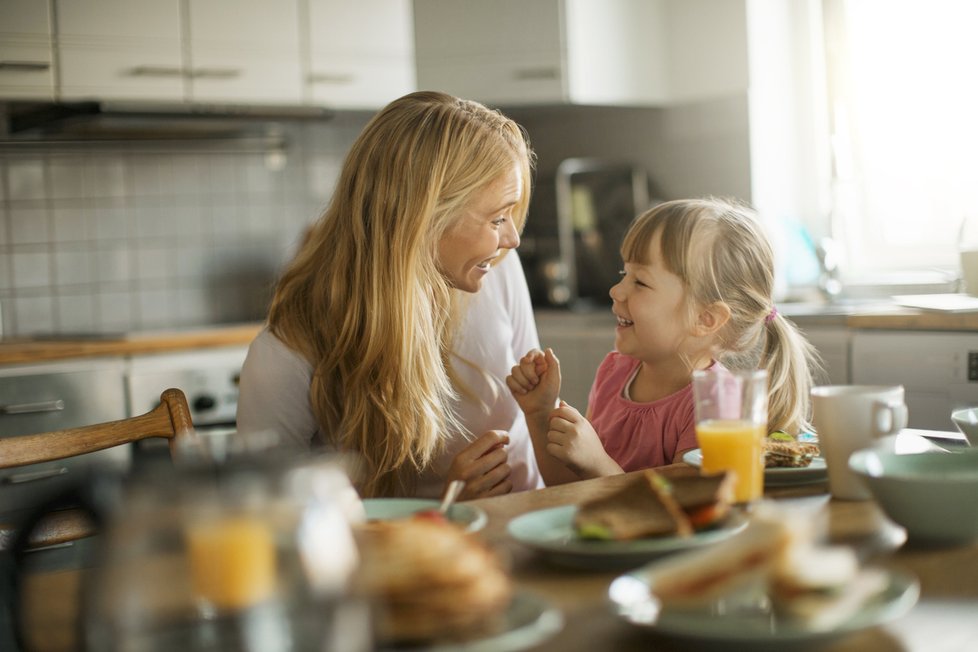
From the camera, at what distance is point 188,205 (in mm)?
3768

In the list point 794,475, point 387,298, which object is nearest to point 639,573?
point 794,475

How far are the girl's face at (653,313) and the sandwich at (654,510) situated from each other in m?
0.88

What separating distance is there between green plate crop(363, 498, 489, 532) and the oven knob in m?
2.12

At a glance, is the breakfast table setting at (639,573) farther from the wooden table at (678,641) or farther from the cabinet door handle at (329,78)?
the cabinet door handle at (329,78)

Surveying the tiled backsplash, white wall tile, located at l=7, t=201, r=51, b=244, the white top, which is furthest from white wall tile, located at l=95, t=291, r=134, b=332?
the white top

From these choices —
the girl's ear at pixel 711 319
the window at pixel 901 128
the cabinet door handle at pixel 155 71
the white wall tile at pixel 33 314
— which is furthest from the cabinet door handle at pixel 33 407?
the window at pixel 901 128

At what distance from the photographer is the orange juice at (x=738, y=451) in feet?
3.53

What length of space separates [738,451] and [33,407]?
2.32 m

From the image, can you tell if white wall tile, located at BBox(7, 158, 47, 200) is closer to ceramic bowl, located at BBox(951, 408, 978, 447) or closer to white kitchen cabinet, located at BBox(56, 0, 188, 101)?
white kitchen cabinet, located at BBox(56, 0, 188, 101)

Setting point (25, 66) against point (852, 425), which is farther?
point (25, 66)

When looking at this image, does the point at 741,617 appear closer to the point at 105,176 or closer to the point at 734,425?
the point at 734,425

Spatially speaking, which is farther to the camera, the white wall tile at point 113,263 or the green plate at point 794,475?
the white wall tile at point 113,263

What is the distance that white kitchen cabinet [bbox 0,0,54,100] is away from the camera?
313 cm

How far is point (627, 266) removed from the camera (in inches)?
73.4
